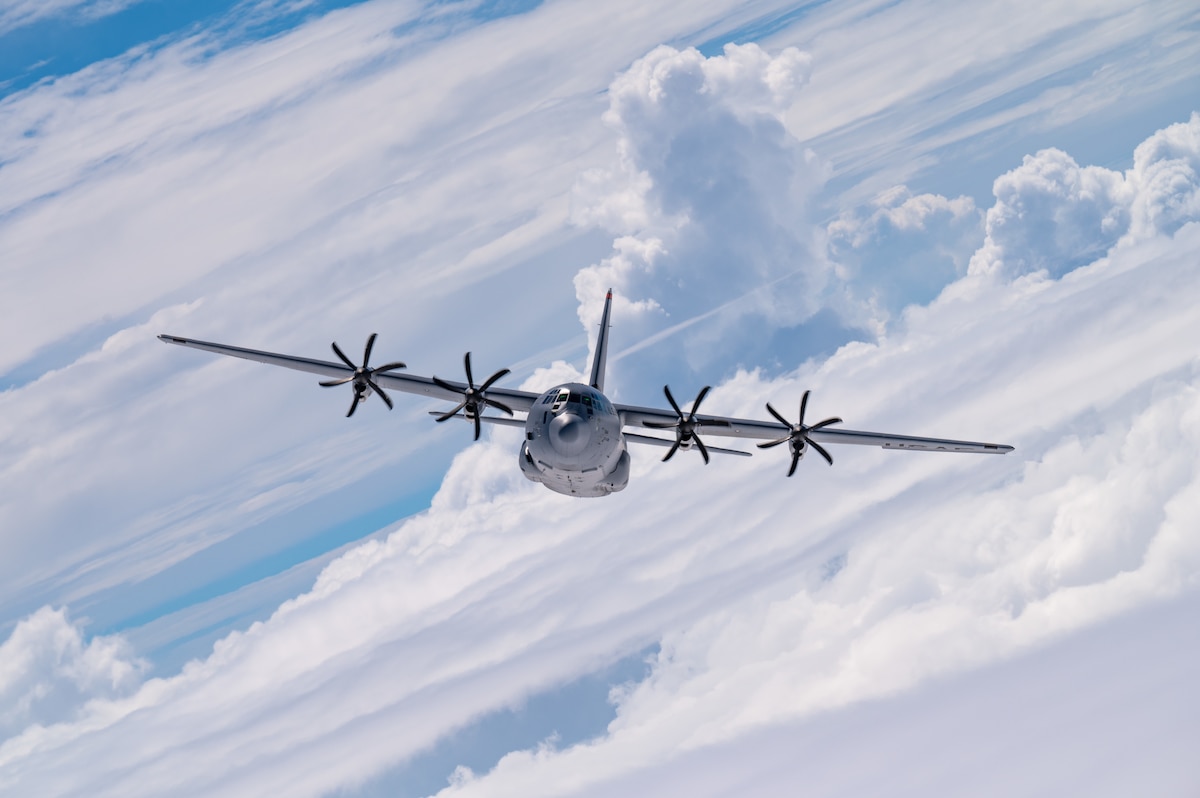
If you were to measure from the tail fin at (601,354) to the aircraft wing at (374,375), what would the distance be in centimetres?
741

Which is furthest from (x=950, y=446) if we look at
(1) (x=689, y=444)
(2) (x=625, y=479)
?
(2) (x=625, y=479)

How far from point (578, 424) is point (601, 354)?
77.4ft

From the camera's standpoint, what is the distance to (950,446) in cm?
8000

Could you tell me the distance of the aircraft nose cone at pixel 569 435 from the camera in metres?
64.6

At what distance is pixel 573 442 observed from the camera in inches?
2542

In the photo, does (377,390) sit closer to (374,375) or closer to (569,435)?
(374,375)

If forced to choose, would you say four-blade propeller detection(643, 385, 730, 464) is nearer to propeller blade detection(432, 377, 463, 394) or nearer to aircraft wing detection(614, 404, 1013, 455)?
aircraft wing detection(614, 404, 1013, 455)

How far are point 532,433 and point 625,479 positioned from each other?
8646 mm

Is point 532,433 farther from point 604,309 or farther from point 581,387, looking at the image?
point 604,309

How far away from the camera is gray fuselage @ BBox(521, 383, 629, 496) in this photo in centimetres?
6494

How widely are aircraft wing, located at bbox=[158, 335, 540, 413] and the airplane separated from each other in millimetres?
76

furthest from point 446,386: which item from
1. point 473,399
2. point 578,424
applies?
point 578,424

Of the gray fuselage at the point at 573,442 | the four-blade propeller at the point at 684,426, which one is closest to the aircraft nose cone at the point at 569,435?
the gray fuselage at the point at 573,442

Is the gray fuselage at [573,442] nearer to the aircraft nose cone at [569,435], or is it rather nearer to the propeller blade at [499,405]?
the aircraft nose cone at [569,435]
